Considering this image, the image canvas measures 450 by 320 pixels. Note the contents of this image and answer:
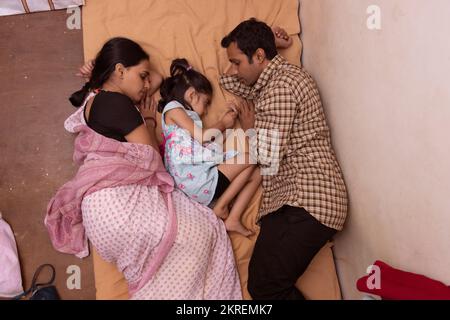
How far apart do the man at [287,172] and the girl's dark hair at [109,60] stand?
38 centimetres

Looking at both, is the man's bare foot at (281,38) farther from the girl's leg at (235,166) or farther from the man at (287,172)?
the girl's leg at (235,166)

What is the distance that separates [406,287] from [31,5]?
1.78 metres

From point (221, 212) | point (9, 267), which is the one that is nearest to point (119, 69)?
point (221, 212)

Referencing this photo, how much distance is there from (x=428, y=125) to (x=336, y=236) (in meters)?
0.65

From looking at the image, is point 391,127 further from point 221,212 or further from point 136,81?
point 136,81

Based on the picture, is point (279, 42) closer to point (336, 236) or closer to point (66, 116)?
point (336, 236)

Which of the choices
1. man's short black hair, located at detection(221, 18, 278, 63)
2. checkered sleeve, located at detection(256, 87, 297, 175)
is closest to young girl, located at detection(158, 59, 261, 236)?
checkered sleeve, located at detection(256, 87, 297, 175)

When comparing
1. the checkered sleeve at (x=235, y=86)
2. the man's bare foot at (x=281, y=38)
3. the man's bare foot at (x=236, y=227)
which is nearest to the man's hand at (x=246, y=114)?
the checkered sleeve at (x=235, y=86)

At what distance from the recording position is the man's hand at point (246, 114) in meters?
1.65

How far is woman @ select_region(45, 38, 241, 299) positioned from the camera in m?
1.30

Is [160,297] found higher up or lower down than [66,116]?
lower down

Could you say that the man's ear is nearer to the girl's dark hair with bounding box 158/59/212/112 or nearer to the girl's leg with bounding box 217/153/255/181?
the girl's dark hair with bounding box 158/59/212/112
